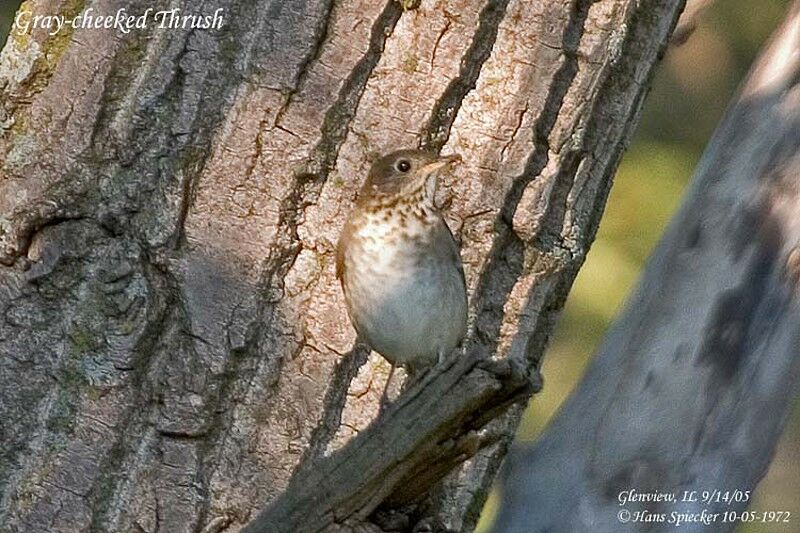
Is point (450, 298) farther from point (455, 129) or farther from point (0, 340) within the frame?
point (0, 340)

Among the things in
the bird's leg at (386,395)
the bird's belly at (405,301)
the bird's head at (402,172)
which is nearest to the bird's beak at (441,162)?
the bird's head at (402,172)

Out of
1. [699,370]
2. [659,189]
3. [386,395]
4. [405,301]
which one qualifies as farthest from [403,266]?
[659,189]

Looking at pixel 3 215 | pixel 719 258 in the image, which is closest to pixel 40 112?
pixel 3 215

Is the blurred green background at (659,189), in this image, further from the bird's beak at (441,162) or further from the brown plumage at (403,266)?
the bird's beak at (441,162)

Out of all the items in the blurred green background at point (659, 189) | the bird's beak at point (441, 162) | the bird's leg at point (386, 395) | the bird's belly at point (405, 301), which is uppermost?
the blurred green background at point (659, 189)

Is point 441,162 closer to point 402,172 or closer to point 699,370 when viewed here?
point 402,172

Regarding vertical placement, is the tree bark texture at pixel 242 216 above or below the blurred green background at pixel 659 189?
below

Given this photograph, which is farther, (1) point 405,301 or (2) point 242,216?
(1) point 405,301
